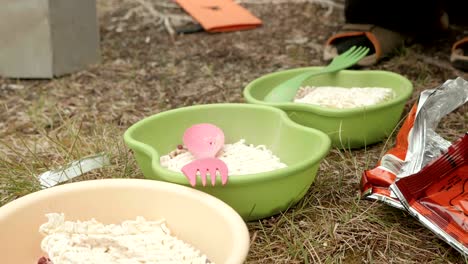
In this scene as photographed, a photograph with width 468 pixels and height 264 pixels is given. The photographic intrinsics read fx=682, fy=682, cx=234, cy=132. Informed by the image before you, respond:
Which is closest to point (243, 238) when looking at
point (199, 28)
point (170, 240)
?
point (170, 240)

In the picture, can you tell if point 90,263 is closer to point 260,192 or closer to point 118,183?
point 118,183

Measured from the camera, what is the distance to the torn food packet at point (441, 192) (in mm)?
859

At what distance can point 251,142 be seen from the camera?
1.11 meters

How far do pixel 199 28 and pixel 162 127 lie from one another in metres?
0.99

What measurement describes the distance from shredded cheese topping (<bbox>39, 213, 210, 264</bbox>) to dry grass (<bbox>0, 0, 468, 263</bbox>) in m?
0.12

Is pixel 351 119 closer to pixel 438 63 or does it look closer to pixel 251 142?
pixel 251 142

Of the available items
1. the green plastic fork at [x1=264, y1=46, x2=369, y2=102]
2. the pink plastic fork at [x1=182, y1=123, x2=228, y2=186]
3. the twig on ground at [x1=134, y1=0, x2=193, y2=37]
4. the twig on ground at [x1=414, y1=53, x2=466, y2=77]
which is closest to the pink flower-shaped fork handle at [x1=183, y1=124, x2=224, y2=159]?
A: the pink plastic fork at [x1=182, y1=123, x2=228, y2=186]

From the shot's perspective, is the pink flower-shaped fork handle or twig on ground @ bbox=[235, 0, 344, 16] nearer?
the pink flower-shaped fork handle

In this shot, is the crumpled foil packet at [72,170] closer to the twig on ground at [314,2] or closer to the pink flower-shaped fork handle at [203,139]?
the pink flower-shaped fork handle at [203,139]

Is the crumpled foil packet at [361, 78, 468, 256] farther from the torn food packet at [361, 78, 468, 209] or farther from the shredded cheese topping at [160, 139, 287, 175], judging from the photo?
the shredded cheese topping at [160, 139, 287, 175]

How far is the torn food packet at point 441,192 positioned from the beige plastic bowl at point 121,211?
0.82 ft

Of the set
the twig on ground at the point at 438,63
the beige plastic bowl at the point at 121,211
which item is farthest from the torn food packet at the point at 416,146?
the twig on ground at the point at 438,63

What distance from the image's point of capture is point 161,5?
89.2 inches

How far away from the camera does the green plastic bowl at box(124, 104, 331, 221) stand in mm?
888
